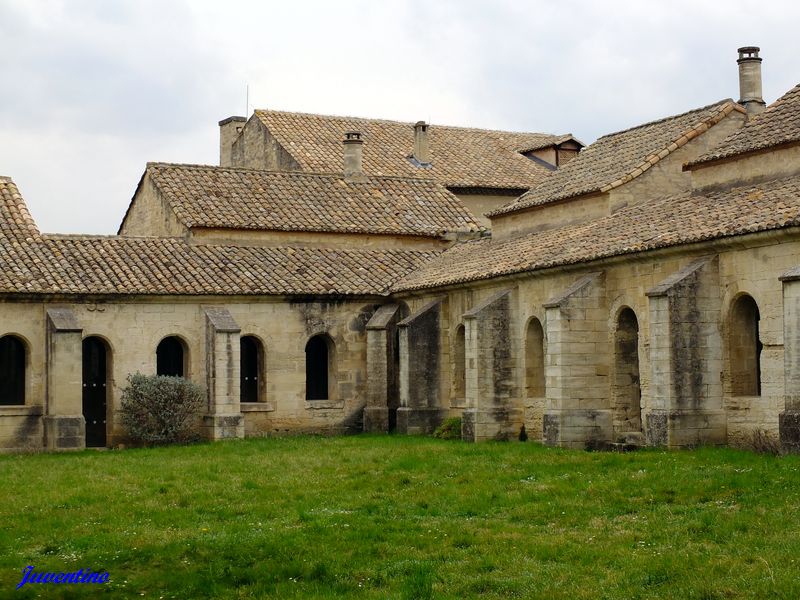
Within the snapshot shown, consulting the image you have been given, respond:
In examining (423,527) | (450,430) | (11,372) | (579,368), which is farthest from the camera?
(450,430)

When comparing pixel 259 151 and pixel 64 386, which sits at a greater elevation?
pixel 259 151

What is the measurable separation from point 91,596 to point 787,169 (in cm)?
1602

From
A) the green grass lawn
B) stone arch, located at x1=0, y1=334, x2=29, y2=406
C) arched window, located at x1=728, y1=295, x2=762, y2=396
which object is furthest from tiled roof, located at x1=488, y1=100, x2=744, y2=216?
stone arch, located at x1=0, y1=334, x2=29, y2=406

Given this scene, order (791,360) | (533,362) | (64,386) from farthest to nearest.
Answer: (64,386), (533,362), (791,360)

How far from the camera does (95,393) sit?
31.3 meters

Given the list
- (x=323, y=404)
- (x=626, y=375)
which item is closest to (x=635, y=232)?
(x=626, y=375)

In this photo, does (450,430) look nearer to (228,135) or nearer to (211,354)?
(211,354)

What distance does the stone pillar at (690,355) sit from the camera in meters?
22.6

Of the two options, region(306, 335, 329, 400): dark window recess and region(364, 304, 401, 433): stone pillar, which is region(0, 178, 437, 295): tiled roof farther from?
region(306, 335, 329, 400): dark window recess

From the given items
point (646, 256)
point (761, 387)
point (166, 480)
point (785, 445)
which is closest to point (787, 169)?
point (646, 256)

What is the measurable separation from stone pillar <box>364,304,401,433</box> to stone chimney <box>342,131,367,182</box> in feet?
21.3

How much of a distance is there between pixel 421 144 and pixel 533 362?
57.5ft

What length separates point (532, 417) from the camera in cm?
2819

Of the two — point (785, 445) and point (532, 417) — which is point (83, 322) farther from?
point (785, 445)
